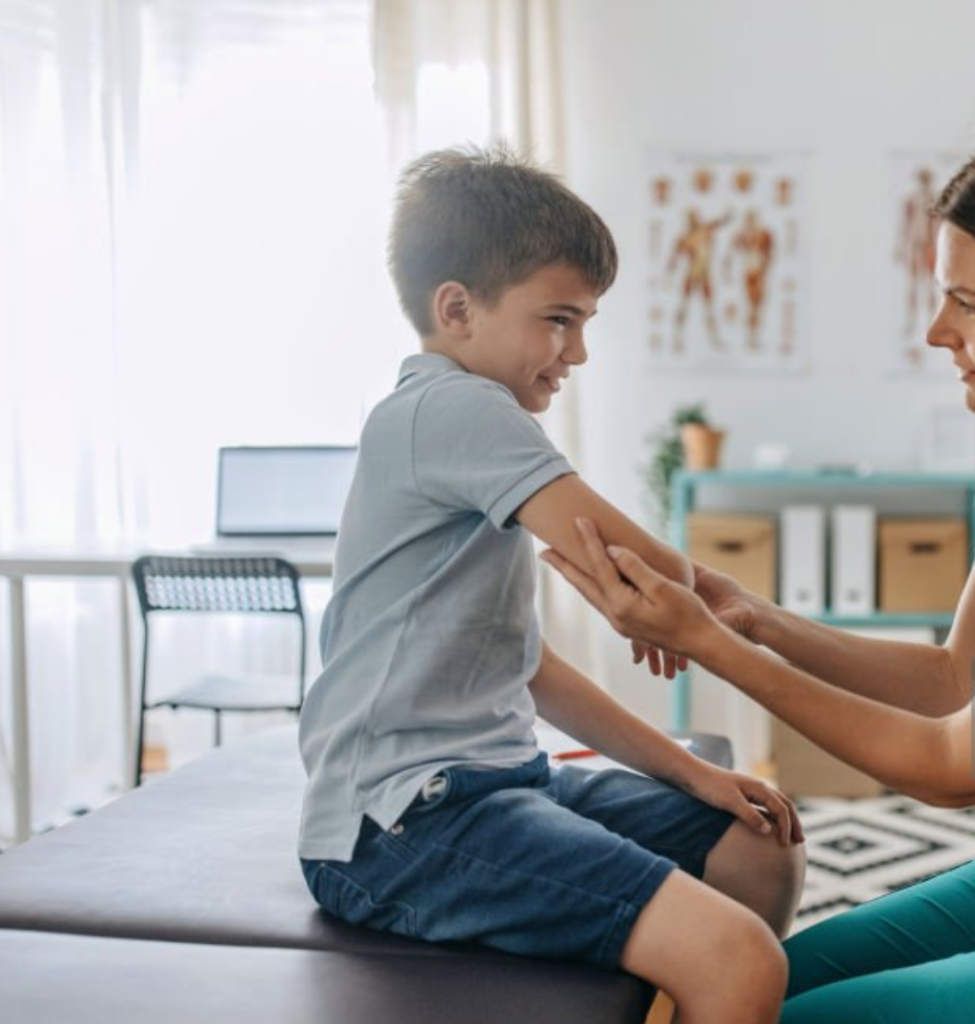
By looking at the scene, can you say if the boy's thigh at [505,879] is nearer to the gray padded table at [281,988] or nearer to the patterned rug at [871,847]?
the gray padded table at [281,988]

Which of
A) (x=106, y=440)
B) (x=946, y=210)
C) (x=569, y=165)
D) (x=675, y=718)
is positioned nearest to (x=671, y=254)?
(x=569, y=165)

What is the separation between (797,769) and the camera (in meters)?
3.37

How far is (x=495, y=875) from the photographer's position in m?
1.12

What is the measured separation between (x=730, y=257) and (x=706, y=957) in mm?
3089

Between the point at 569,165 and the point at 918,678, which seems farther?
the point at 569,165

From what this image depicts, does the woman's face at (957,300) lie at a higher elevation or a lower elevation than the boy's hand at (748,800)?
higher

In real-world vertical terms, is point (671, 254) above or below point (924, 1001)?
above

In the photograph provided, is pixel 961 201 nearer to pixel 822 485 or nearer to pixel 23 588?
pixel 23 588

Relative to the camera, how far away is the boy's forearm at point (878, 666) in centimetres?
156

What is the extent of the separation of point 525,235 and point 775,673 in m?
0.52

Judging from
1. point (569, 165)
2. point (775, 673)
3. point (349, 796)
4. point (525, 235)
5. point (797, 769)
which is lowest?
point (797, 769)

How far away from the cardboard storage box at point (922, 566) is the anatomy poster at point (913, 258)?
59 cm

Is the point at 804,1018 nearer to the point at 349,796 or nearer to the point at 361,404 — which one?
the point at 349,796

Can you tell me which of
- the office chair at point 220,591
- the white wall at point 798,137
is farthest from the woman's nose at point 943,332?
the white wall at point 798,137
